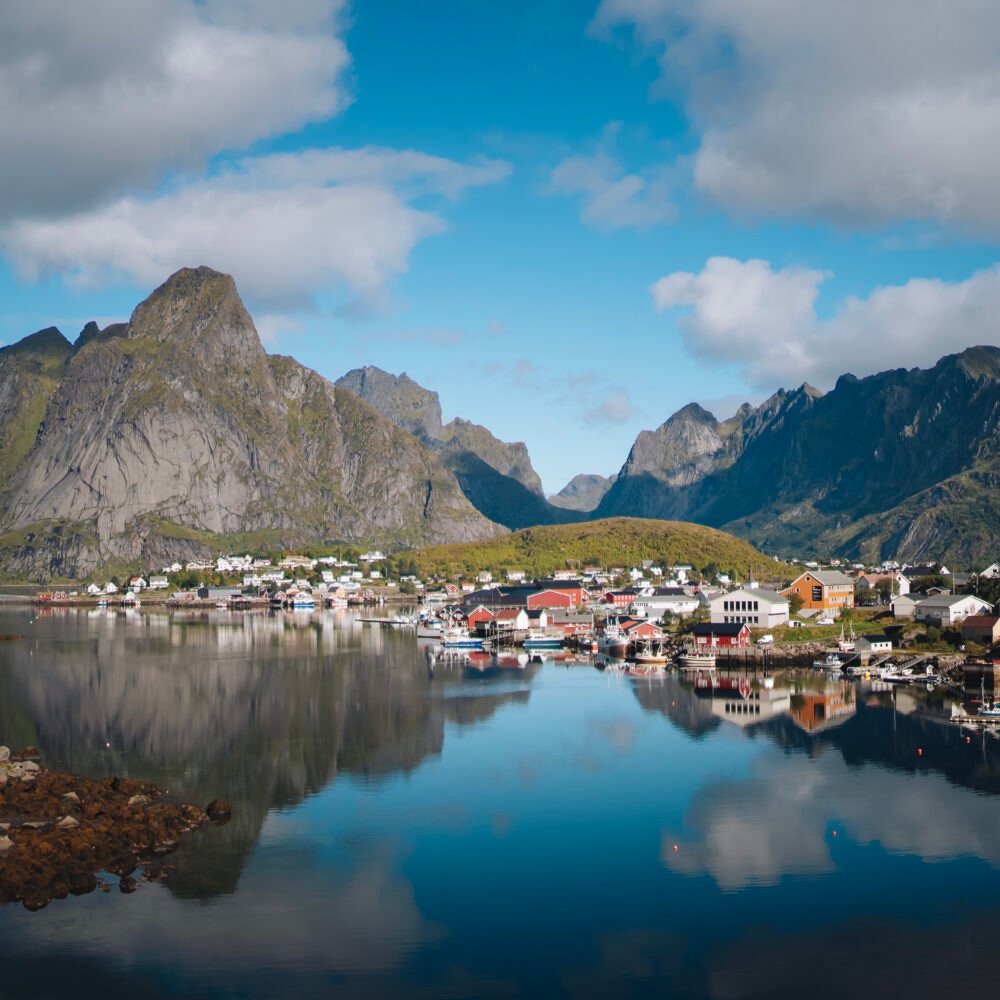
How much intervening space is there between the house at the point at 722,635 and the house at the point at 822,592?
10.8 metres

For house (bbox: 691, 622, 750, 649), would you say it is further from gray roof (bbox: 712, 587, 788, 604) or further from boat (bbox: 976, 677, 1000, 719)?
boat (bbox: 976, 677, 1000, 719)

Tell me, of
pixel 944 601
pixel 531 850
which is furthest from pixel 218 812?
pixel 944 601

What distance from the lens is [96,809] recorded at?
25297 mm

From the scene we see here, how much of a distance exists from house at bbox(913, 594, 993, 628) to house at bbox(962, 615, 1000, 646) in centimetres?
236

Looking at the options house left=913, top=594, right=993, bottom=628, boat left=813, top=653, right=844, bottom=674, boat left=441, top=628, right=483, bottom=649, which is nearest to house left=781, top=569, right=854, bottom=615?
house left=913, top=594, right=993, bottom=628

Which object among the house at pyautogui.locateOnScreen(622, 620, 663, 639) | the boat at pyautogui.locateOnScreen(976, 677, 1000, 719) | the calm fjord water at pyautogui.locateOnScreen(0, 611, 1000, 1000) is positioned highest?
the house at pyautogui.locateOnScreen(622, 620, 663, 639)

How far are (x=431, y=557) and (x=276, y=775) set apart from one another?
114225 mm

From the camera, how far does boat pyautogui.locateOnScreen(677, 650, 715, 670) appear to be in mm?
54594

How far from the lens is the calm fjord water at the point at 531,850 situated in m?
17.9

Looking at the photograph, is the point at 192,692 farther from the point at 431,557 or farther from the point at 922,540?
the point at 922,540

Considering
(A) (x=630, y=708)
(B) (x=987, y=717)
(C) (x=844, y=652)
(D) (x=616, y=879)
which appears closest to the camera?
(D) (x=616, y=879)

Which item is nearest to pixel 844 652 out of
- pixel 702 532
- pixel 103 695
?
pixel 103 695

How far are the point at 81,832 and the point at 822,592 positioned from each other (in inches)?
2087

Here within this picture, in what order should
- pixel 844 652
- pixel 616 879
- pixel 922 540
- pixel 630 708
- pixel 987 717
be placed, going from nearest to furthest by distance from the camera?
pixel 616 879 → pixel 987 717 → pixel 630 708 → pixel 844 652 → pixel 922 540
